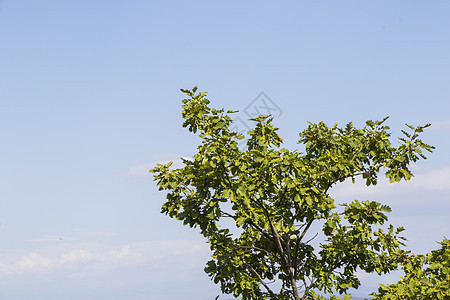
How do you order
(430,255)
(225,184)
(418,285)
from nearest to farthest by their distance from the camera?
(418,285) → (225,184) → (430,255)

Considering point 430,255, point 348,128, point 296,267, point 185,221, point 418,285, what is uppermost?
point 348,128

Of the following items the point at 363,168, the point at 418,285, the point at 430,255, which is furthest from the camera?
the point at 363,168

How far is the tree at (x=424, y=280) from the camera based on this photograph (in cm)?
1166

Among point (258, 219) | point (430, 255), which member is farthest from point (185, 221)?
point (430, 255)

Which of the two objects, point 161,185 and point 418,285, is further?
point 161,185

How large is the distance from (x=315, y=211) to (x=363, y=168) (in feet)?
10.0

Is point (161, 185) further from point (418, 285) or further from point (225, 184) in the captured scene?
point (418, 285)

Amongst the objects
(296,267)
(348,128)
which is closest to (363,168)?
(348,128)

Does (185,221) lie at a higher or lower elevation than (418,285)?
higher

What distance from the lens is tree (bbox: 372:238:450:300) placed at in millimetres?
11656

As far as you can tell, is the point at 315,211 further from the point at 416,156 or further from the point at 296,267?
the point at 416,156

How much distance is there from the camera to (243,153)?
13188 millimetres

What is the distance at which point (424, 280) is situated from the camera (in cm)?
1196

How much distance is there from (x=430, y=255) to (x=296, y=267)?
4.10m
